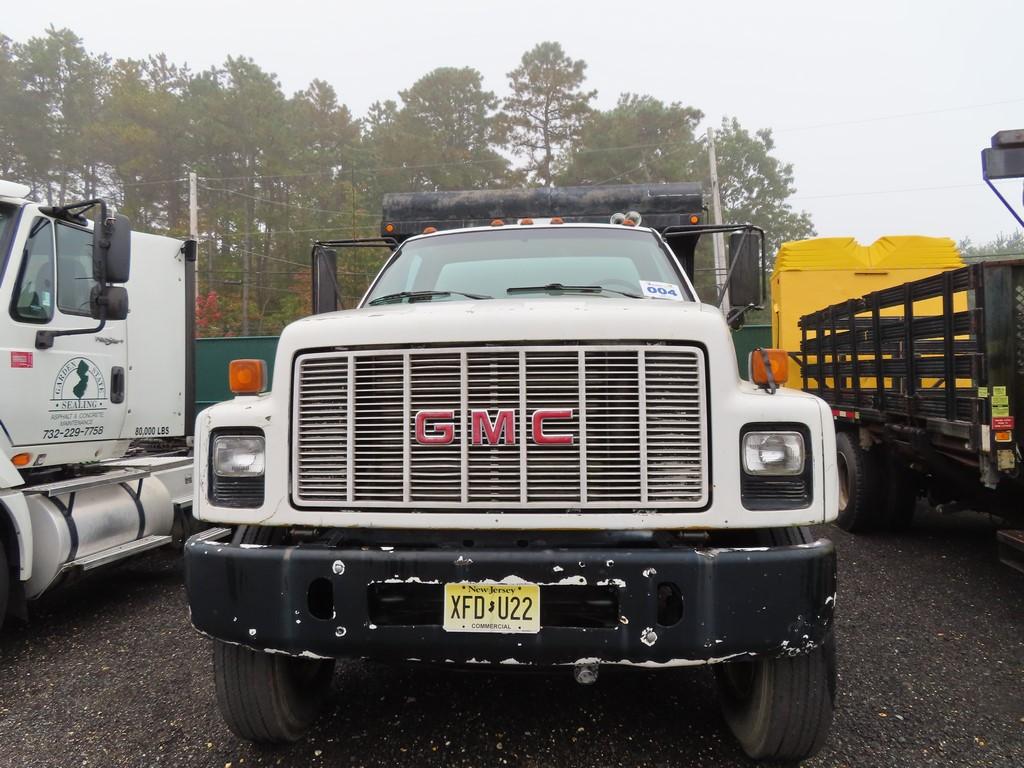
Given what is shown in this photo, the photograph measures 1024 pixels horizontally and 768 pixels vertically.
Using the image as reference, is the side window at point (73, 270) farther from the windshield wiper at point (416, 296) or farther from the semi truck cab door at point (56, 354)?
the windshield wiper at point (416, 296)

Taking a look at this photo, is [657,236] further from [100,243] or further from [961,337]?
[100,243]

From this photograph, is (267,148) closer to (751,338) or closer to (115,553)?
(751,338)

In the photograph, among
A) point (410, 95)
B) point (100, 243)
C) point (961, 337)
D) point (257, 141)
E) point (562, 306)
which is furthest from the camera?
point (410, 95)

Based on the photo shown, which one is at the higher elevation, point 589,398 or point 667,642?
point 589,398

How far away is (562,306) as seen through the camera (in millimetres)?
2365

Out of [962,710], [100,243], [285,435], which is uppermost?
[100,243]

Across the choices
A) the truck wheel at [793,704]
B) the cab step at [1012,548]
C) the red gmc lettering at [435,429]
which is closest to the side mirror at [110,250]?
the red gmc lettering at [435,429]

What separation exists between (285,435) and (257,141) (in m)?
32.0

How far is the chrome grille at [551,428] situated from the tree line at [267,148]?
27.9 m

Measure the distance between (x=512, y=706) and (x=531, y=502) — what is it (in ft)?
4.16

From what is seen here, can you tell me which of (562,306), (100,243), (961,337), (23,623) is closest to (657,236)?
(562,306)

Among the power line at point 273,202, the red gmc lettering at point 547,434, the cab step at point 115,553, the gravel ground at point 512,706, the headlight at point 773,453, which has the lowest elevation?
the gravel ground at point 512,706

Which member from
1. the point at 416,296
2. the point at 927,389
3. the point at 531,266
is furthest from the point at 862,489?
the point at 416,296

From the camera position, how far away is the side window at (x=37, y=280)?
154 inches
